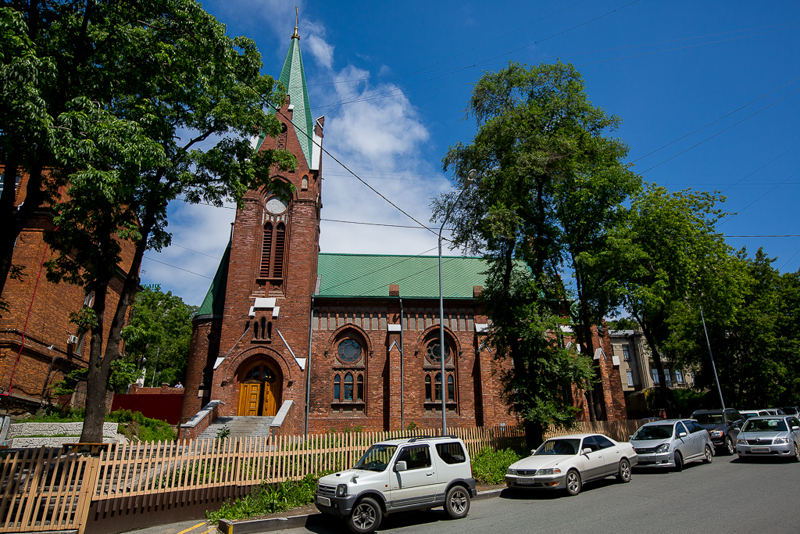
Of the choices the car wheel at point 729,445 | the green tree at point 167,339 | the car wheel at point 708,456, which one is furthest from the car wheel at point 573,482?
the green tree at point 167,339

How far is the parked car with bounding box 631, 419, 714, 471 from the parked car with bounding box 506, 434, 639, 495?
3.01ft

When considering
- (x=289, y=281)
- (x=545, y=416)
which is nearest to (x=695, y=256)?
(x=545, y=416)

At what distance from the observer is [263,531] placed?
30.0 feet

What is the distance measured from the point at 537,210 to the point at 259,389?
15493 millimetres

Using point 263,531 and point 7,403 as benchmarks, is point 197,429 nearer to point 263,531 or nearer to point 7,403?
point 7,403

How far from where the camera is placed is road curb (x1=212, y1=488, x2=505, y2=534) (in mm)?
8967

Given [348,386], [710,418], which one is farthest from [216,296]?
[710,418]

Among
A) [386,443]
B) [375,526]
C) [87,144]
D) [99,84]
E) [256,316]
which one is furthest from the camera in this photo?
[256,316]

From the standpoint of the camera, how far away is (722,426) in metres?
18.4

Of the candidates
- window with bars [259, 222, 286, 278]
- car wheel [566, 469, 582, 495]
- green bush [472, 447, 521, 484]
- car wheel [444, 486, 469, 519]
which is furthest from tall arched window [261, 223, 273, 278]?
car wheel [566, 469, 582, 495]

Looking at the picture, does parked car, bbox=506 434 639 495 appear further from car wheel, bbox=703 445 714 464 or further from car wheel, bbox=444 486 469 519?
car wheel, bbox=703 445 714 464

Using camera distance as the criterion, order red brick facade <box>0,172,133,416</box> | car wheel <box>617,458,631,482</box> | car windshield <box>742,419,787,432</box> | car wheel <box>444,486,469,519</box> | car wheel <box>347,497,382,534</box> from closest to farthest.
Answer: car wheel <box>347,497,382,534</box> < car wheel <box>444,486,469,519</box> < car wheel <box>617,458,631,482</box> < car windshield <box>742,419,787,432</box> < red brick facade <box>0,172,133,416</box>

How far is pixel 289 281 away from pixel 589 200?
594 inches

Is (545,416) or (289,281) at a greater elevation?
(289,281)
